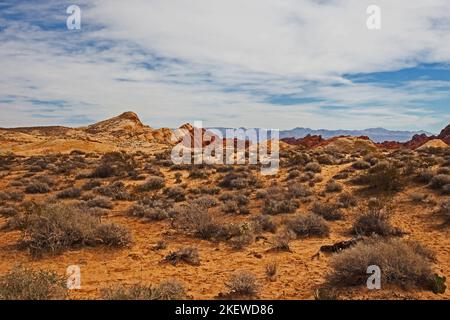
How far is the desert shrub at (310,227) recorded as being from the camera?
10477mm

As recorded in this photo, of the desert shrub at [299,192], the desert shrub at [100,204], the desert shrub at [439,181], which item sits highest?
the desert shrub at [439,181]

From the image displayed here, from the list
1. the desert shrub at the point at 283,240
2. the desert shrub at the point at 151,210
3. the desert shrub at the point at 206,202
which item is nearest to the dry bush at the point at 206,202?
the desert shrub at the point at 206,202

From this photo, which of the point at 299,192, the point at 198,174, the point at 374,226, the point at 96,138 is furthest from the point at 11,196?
the point at 96,138

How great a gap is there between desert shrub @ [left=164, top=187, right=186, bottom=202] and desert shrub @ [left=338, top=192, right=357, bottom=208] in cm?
629

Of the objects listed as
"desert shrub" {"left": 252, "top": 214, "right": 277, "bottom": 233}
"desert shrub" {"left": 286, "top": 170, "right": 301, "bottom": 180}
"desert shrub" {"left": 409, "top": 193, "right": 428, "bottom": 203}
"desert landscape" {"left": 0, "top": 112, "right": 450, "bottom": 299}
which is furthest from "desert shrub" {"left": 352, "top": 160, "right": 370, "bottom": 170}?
"desert shrub" {"left": 252, "top": 214, "right": 277, "bottom": 233}

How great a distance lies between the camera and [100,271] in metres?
7.88

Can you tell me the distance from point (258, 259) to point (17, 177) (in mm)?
18322

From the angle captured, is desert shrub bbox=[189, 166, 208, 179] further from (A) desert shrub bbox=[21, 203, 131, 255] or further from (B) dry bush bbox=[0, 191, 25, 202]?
(A) desert shrub bbox=[21, 203, 131, 255]

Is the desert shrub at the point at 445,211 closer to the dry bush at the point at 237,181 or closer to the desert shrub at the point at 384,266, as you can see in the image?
the desert shrub at the point at 384,266

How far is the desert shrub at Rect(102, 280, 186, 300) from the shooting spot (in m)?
5.68

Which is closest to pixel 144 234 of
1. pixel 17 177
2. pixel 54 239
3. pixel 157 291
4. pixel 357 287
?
pixel 54 239

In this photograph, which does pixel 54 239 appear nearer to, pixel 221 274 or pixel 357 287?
pixel 221 274

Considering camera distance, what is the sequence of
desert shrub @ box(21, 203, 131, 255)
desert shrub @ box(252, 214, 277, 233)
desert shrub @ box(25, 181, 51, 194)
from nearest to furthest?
desert shrub @ box(21, 203, 131, 255), desert shrub @ box(252, 214, 277, 233), desert shrub @ box(25, 181, 51, 194)

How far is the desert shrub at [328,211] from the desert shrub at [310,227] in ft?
4.09
